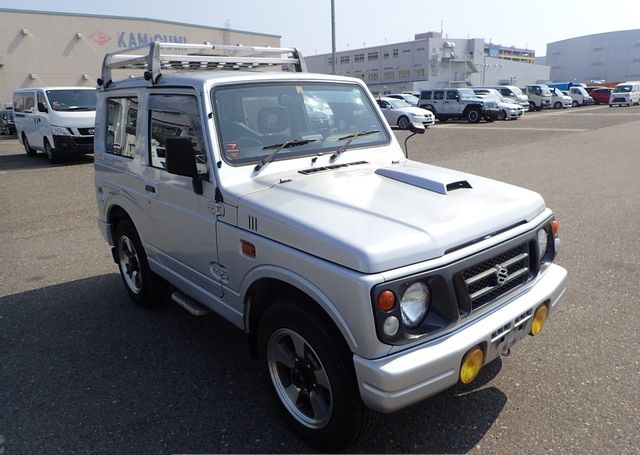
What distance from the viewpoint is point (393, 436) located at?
275cm

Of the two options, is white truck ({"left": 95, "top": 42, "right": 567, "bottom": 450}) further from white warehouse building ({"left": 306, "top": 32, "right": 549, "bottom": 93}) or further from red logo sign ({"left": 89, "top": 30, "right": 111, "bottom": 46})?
white warehouse building ({"left": 306, "top": 32, "right": 549, "bottom": 93})

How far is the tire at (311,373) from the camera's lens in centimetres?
232

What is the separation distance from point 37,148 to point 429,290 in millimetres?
16387

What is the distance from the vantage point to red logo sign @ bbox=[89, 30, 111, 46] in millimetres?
32531

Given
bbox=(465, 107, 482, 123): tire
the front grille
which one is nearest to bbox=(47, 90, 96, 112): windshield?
the front grille

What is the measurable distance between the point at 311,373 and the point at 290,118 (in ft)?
6.05

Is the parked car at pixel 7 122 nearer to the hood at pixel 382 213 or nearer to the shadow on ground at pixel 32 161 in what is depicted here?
the shadow on ground at pixel 32 161

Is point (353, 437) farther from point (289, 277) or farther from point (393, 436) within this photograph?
point (289, 277)

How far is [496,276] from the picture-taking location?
2.53 metres

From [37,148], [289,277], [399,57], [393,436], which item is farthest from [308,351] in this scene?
[399,57]

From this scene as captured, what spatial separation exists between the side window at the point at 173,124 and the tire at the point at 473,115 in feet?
86.5

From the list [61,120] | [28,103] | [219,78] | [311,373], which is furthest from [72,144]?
[311,373]

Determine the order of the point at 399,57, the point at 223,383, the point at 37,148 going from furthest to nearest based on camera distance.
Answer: the point at 399,57 → the point at 37,148 → the point at 223,383

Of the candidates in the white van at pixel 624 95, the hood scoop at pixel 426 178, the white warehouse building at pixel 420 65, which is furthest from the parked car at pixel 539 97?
the hood scoop at pixel 426 178
